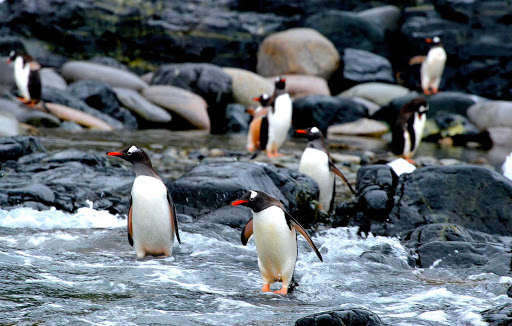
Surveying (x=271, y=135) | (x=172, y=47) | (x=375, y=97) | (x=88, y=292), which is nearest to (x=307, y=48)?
(x=375, y=97)

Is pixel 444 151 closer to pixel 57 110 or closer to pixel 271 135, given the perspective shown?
pixel 271 135

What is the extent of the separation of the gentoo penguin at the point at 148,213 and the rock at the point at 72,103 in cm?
1022

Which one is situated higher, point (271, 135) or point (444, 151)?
Result: point (271, 135)

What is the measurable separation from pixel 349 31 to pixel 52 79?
1123 cm

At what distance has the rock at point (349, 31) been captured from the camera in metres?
23.4

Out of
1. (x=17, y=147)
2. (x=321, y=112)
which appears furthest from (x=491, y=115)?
(x=17, y=147)

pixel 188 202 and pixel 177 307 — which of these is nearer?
pixel 177 307

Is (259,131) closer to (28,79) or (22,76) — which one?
(28,79)

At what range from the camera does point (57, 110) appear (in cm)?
1430

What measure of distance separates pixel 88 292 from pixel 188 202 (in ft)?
9.12

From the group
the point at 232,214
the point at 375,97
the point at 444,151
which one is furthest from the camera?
the point at 375,97

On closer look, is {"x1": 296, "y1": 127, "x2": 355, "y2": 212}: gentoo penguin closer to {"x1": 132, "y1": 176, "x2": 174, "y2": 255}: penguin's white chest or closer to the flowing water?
the flowing water

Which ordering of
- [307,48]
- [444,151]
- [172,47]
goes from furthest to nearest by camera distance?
[172,47] → [307,48] → [444,151]

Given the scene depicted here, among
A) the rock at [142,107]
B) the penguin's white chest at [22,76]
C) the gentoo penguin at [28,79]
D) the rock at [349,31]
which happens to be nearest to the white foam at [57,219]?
the gentoo penguin at [28,79]
